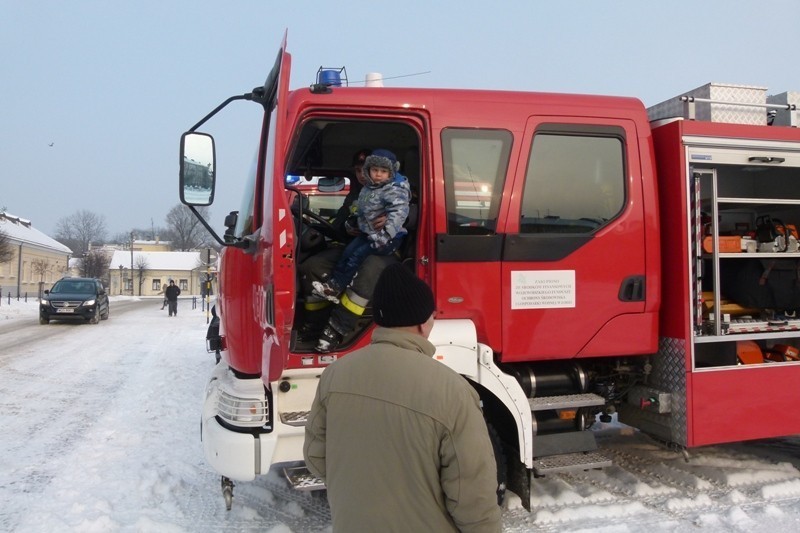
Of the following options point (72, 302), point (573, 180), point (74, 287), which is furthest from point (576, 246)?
point (74, 287)

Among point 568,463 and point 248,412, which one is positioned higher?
point 248,412

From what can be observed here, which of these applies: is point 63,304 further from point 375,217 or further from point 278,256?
point 278,256

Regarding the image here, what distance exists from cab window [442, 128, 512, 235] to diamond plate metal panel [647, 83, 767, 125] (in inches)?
57.6

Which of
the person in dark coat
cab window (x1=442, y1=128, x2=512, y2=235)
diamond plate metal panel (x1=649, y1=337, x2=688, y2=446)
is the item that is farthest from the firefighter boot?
the person in dark coat

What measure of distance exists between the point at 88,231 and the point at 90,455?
101 m

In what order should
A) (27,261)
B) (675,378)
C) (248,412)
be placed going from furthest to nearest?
(27,261), (675,378), (248,412)

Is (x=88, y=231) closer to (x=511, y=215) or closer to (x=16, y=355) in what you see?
(x=16, y=355)

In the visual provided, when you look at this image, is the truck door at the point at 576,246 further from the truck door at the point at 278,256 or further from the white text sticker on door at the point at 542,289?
the truck door at the point at 278,256

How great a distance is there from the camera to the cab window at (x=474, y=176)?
138 inches

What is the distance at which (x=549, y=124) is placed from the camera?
3695 mm

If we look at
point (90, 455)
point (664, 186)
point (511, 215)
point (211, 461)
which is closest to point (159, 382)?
point (90, 455)

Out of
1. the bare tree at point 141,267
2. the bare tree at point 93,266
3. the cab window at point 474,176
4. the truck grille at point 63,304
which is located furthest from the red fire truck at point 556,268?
the bare tree at point 141,267

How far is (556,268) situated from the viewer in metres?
3.60

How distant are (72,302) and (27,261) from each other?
40.6 m
